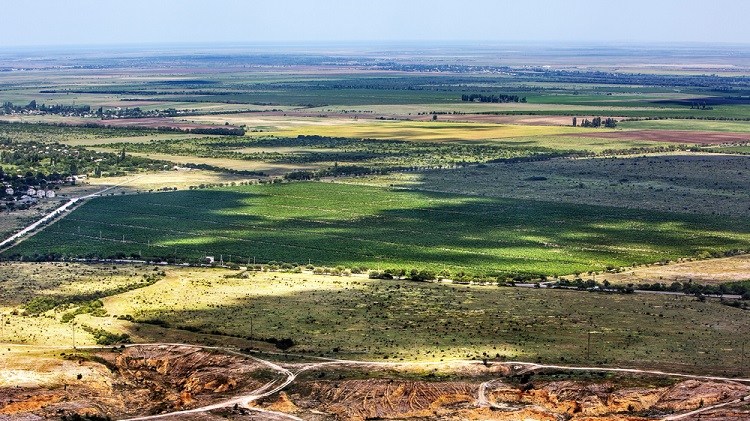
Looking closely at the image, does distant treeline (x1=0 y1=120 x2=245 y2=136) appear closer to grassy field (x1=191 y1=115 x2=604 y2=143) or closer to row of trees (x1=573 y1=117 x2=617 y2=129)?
grassy field (x1=191 y1=115 x2=604 y2=143)

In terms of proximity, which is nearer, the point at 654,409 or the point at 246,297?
the point at 654,409

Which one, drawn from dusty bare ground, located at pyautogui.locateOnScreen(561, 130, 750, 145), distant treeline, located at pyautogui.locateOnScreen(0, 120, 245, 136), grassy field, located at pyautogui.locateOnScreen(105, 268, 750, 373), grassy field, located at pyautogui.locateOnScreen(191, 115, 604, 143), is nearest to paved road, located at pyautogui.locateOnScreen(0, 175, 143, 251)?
grassy field, located at pyautogui.locateOnScreen(105, 268, 750, 373)

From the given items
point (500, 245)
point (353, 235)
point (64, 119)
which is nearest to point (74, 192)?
point (353, 235)

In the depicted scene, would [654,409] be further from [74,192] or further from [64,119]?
[64,119]

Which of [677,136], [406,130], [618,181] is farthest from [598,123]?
[618,181]

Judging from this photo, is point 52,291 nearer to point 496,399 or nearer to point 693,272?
point 496,399

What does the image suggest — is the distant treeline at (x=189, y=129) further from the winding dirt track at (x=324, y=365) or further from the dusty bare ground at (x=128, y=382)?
the dusty bare ground at (x=128, y=382)
